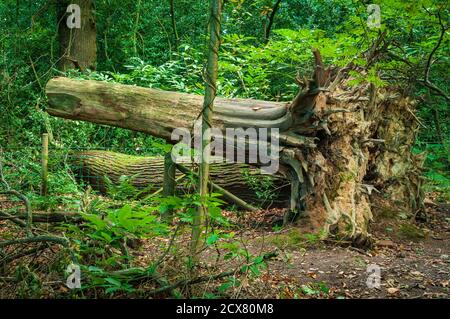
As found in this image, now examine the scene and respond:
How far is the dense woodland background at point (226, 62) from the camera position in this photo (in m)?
6.05

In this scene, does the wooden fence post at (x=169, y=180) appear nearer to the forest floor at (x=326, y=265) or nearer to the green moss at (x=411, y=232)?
the forest floor at (x=326, y=265)

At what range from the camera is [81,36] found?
454 inches

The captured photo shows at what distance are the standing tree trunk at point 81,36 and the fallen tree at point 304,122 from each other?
5555 mm

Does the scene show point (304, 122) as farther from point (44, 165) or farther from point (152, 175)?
point (44, 165)

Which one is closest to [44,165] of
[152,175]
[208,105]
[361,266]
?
[152,175]

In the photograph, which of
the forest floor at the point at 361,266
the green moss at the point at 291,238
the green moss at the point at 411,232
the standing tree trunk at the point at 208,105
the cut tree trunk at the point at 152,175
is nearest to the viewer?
the standing tree trunk at the point at 208,105

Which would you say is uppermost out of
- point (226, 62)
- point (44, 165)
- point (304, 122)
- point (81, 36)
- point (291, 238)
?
point (81, 36)

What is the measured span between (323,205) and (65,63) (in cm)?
738

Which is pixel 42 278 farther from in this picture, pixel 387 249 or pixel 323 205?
pixel 387 249

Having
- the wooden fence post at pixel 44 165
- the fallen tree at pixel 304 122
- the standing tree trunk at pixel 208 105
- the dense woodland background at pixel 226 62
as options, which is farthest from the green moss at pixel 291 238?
the wooden fence post at pixel 44 165

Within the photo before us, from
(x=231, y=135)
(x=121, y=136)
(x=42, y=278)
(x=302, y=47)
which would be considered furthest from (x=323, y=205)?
(x=121, y=136)

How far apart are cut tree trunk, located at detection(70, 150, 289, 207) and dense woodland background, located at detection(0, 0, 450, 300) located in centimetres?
25

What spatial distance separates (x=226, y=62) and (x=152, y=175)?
2501 millimetres

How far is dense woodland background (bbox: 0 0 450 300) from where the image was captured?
6055 mm
